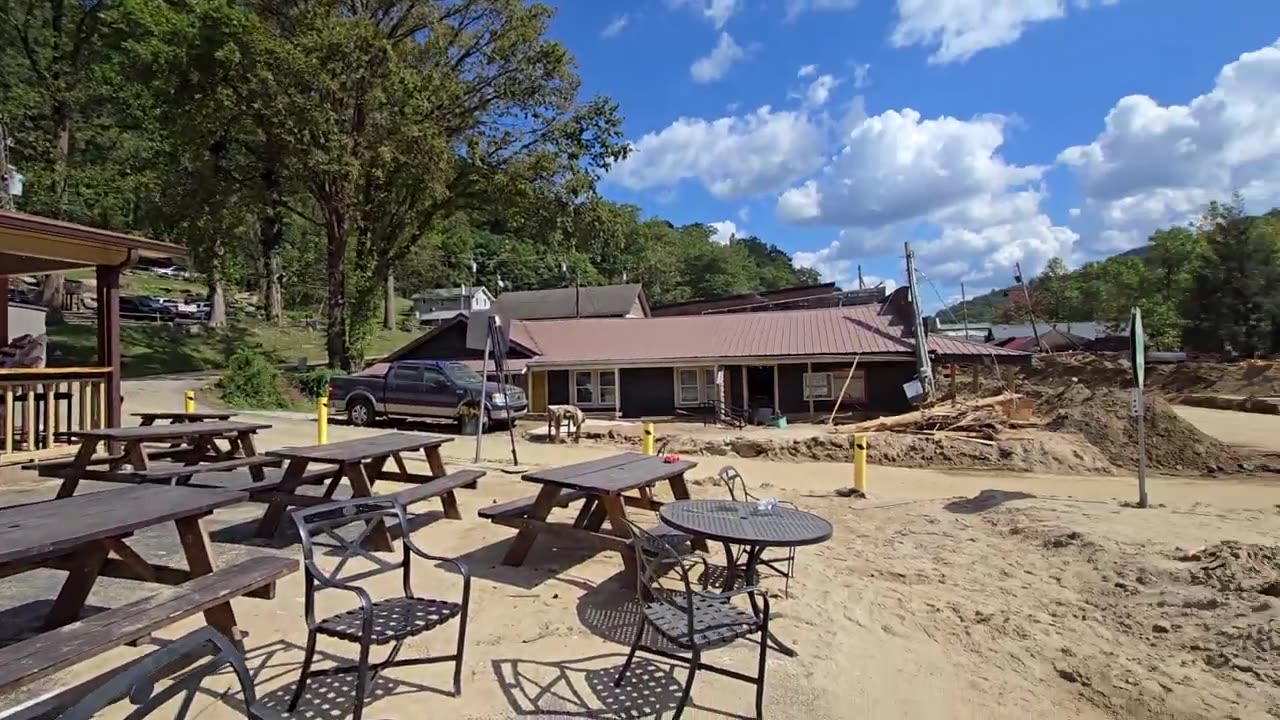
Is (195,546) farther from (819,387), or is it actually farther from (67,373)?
(819,387)

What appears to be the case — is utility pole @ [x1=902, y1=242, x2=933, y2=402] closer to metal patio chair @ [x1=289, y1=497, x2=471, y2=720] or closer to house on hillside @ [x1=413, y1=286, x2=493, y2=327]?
metal patio chair @ [x1=289, y1=497, x2=471, y2=720]

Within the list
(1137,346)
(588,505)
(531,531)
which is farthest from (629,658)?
(1137,346)

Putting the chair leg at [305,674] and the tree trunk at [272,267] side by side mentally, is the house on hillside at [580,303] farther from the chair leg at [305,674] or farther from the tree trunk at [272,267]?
the chair leg at [305,674]

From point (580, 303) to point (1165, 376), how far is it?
107 ft

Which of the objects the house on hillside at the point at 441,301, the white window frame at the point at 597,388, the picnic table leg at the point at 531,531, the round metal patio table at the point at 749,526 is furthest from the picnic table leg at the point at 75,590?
the house on hillside at the point at 441,301

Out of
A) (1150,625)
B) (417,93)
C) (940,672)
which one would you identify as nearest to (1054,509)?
(1150,625)

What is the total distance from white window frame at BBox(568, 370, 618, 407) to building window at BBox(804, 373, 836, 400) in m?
6.62

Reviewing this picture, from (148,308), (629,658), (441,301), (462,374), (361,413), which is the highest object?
(441,301)

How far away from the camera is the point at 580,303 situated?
44000 millimetres

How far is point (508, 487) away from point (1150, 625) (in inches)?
264

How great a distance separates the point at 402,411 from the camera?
19.2m

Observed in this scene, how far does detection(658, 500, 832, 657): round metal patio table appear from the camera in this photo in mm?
4055

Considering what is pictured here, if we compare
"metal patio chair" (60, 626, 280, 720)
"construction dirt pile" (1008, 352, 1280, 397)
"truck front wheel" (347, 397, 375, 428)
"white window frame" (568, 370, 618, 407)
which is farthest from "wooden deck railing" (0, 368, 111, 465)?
"construction dirt pile" (1008, 352, 1280, 397)

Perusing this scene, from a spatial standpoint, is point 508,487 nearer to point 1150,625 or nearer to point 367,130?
point 1150,625
